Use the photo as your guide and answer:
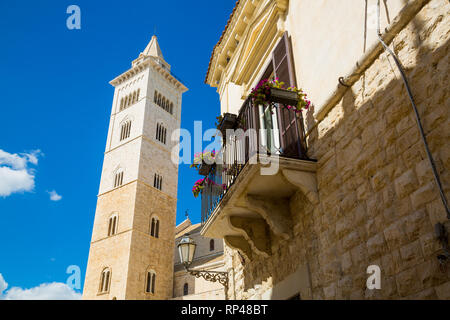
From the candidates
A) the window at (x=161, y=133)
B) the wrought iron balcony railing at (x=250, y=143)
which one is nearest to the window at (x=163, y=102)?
the window at (x=161, y=133)

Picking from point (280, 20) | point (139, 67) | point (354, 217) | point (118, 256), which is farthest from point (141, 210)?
point (354, 217)

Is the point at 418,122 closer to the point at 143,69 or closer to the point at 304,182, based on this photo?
the point at 304,182

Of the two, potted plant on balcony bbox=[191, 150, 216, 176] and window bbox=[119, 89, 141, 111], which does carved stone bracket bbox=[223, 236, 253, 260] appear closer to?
potted plant on balcony bbox=[191, 150, 216, 176]

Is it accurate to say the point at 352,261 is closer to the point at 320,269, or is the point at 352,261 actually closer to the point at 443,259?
the point at 320,269

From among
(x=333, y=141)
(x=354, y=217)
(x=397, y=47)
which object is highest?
(x=397, y=47)

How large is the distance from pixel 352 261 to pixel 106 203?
33.3 m

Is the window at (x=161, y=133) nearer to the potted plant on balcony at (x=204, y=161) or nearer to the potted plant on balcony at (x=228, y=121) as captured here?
the potted plant on balcony at (x=204, y=161)

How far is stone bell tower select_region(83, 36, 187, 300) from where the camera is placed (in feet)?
98.5

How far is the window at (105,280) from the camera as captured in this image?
29609mm

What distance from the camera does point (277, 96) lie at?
4992mm

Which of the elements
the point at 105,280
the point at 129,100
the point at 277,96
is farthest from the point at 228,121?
the point at 129,100

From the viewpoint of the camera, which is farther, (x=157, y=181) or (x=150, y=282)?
(x=157, y=181)

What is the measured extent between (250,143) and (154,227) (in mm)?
29378
